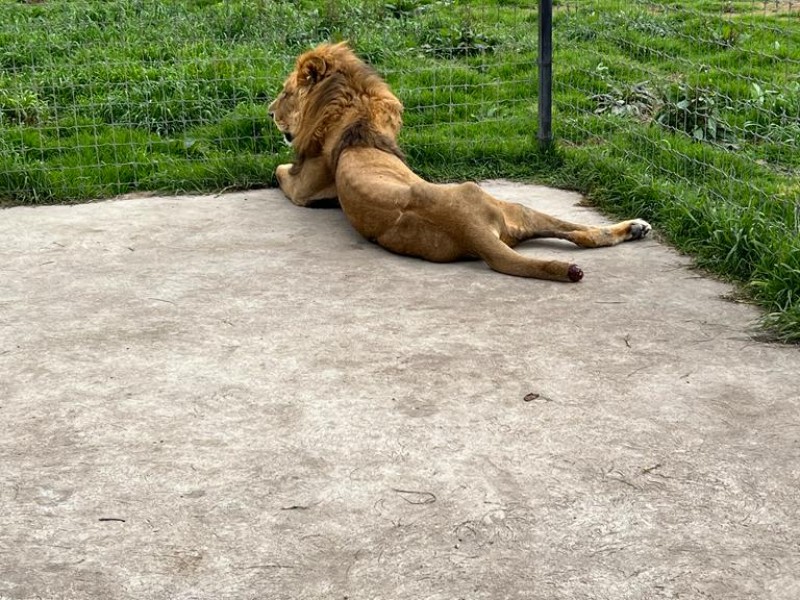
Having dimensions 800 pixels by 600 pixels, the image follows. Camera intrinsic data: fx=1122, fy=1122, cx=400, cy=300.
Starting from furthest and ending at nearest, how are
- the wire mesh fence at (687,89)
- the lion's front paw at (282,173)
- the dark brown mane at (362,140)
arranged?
1. the lion's front paw at (282,173)
2. the wire mesh fence at (687,89)
3. the dark brown mane at (362,140)

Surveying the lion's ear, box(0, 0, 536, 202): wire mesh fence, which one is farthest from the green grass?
the lion's ear

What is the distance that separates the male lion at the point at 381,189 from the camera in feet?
17.7

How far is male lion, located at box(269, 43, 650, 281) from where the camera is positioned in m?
5.40

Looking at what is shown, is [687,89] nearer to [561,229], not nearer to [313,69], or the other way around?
[561,229]

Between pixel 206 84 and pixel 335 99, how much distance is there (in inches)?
71.5

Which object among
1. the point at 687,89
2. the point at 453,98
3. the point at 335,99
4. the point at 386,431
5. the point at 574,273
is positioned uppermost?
the point at 335,99

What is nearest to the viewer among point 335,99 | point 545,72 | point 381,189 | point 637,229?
point 381,189

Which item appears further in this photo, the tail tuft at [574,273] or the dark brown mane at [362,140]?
the dark brown mane at [362,140]

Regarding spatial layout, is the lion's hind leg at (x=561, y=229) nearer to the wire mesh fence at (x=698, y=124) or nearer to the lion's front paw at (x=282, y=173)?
the wire mesh fence at (x=698, y=124)

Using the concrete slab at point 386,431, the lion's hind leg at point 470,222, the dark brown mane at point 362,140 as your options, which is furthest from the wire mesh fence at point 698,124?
the dark brown mane at point 362,140

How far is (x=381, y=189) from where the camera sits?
576 cm

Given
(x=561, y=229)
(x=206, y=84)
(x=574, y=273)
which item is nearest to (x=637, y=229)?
(x=561, y=229)

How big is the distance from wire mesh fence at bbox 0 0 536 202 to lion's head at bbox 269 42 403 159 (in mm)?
725

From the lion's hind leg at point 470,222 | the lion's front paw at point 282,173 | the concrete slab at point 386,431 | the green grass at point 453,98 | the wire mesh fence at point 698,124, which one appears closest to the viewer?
the concrete slab at point 386,431
